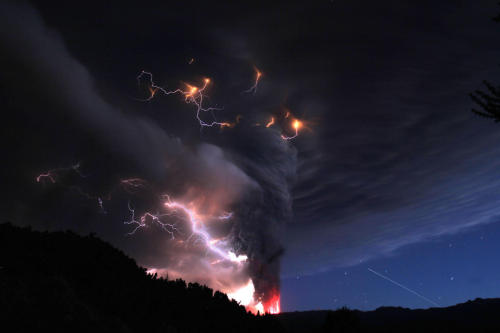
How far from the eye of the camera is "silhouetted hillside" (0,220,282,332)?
8.74m

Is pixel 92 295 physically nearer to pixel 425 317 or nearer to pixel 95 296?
pixel 95 296

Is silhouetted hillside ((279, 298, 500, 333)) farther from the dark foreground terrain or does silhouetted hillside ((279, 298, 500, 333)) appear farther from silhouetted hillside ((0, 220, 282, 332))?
silhouetted hillside ((0, 220, 282, 332))

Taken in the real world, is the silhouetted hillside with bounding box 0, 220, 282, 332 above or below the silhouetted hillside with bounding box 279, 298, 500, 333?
below

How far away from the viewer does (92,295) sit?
34.5ft

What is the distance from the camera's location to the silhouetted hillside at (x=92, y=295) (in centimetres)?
874

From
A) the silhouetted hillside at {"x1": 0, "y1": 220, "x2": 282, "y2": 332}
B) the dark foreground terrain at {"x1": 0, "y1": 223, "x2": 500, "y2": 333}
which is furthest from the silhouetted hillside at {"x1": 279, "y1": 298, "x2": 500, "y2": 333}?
the silhouetted hillside at {"x1": 0, "y1": 220, "x2": 282, "y2": 332}

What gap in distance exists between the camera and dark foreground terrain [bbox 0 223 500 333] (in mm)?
8750

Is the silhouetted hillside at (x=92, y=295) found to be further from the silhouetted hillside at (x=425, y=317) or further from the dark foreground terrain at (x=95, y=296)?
the silhouetted hillside at (x=425, y=317)

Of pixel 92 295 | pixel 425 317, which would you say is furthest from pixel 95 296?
pixel 425 317

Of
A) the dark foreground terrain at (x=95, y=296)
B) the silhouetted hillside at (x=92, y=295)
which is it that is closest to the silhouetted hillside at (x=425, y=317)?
the dark foreground terrain at (x=95, y=296)

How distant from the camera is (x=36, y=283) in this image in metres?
9.66

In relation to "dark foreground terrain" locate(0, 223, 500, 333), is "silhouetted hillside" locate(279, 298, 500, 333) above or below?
above

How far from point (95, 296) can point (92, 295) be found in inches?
4.4

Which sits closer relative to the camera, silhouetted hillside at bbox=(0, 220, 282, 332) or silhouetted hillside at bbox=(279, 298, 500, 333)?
silhouetted hillside at bbox=(0, 220, 282, 332)
